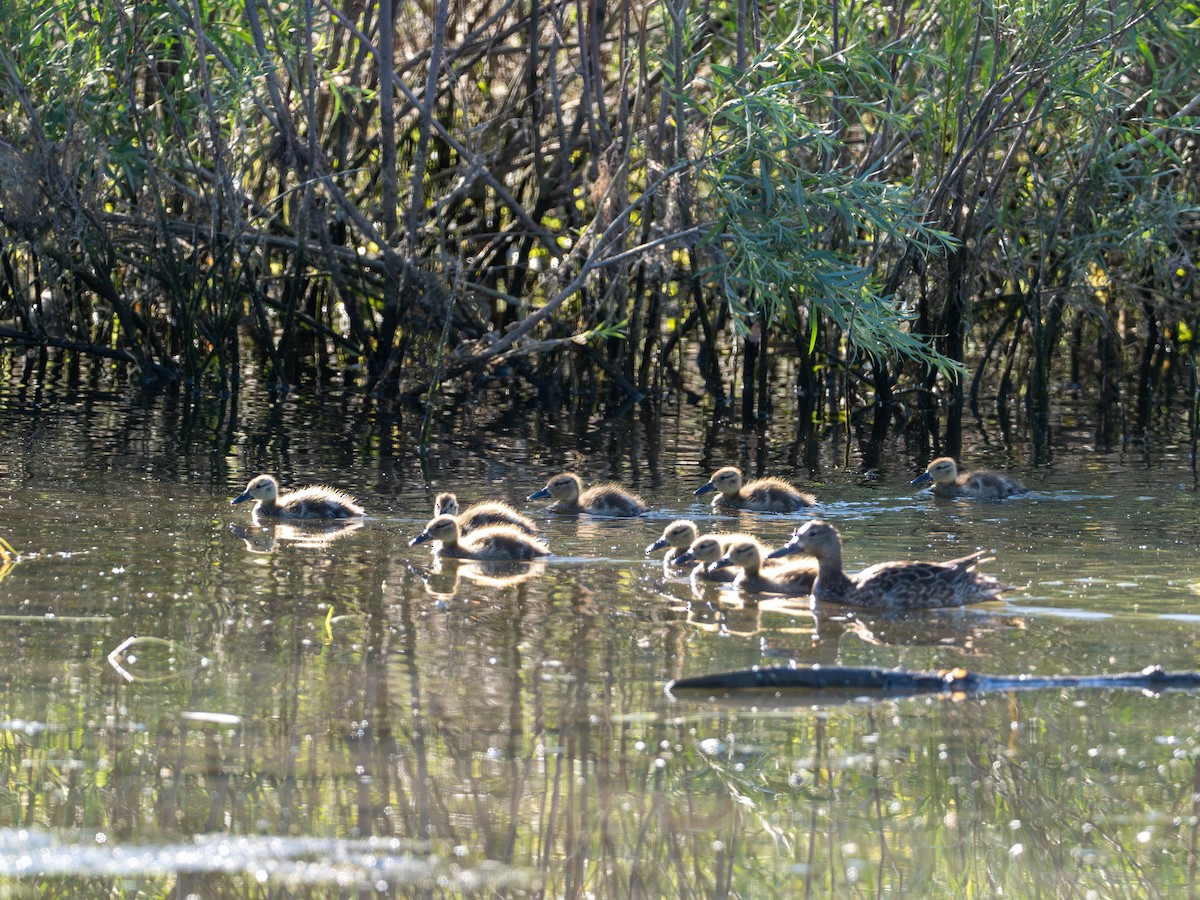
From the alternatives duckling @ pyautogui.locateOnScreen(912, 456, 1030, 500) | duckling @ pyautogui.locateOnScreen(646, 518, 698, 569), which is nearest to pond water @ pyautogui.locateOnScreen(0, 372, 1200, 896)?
duckling @ pyautogui.locateOnScreen(646, 518, 698, 569)

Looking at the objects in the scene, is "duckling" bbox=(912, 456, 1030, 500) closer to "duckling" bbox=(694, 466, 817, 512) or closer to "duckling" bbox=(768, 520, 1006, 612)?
"duckling" bbox=(694, 466, 817, 512)

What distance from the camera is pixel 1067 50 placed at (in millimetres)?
11570

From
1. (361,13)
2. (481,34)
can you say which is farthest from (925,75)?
(361,13)

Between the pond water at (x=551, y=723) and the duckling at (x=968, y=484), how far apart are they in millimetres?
795

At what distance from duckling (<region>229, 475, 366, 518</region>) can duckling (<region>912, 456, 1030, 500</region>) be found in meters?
3.02

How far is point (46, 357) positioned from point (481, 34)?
4436 mm

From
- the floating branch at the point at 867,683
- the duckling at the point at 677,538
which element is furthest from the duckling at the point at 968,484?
the floating branch at the point at 867,683

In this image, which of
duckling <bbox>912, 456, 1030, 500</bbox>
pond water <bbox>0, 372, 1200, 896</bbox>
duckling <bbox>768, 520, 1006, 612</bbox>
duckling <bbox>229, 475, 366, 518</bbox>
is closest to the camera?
pond water <bbox>0, 372, 1200, 896</bbox>

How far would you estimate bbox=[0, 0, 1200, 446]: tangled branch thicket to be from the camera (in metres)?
11.5

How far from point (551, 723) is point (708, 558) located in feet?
8.74

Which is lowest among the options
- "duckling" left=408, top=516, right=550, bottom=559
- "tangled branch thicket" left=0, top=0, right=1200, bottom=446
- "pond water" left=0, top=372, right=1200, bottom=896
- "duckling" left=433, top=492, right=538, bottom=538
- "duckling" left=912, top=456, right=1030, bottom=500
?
"pond water" left=0, top=372, right=1200, bottom=896

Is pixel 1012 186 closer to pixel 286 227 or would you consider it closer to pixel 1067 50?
pixel 1067 50

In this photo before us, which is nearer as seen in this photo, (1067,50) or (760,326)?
(1067,50)

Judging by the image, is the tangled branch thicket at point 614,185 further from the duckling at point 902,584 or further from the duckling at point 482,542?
the duckling at point 902,584
